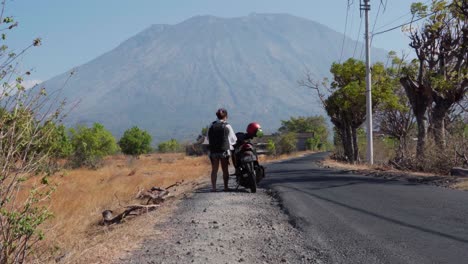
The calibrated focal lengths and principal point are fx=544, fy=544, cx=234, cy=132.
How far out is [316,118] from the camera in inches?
5605

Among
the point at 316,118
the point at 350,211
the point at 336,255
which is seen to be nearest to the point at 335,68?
the point at 350,211

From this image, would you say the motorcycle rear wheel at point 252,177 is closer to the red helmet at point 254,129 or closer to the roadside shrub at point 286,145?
the red helmet at point 254,129

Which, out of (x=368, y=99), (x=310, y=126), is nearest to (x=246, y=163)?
(x=368, y=99)

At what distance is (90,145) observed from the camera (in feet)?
195

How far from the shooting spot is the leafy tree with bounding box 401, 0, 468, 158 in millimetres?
21734

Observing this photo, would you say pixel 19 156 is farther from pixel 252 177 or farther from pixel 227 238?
pixel 252 177

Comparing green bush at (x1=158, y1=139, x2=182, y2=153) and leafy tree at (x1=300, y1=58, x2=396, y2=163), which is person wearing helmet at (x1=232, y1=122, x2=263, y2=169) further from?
green bush at (x1=158, y1=139, x2=182, y2=153)

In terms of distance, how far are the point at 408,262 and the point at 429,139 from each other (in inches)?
708

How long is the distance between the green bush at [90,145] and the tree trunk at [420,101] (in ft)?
110

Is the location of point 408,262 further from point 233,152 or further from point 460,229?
point 233,152

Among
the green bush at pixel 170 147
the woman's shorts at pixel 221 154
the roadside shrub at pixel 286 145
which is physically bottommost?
the woman's shorts at pixel 221 154

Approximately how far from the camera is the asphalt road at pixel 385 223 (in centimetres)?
549

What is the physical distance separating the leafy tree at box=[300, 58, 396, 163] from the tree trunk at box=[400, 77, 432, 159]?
11558 mm

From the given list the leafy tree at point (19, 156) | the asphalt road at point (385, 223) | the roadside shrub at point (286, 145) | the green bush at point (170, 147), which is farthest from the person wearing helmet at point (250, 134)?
the green bush at point (170, 147)
